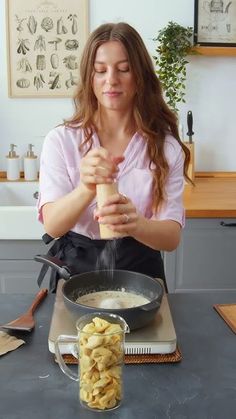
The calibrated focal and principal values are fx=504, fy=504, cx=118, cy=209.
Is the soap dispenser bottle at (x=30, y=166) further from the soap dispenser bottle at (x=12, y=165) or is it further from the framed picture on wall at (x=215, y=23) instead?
the framed picture on wall at (x=215, y=23)

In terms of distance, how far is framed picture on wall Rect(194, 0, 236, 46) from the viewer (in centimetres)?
237

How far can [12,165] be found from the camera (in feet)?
7.91

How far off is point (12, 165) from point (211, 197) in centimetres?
95

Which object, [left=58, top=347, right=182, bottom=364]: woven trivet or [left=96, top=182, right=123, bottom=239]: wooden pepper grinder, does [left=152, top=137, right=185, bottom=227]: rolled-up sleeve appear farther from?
[left=58, top=347, right=182, bottom=364]: woven trivet

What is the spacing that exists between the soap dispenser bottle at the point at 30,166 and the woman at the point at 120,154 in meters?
1.00

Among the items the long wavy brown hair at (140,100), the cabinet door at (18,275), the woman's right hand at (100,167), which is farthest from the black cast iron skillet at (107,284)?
the cabinet door at (18,275)

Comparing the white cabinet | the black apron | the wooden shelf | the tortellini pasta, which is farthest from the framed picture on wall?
the tortellini pasta

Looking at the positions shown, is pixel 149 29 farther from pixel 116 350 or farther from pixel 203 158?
pixel 116 350

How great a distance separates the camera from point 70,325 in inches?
38.8

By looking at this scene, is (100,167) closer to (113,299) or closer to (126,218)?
(126,218)

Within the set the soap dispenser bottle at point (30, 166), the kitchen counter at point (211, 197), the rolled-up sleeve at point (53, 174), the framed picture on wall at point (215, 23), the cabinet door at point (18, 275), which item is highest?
the framed picture on wall at point (215, 23)

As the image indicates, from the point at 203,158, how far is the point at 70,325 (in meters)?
1.71

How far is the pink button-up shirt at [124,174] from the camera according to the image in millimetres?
1365

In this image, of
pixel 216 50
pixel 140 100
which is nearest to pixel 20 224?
pixel 140 100
